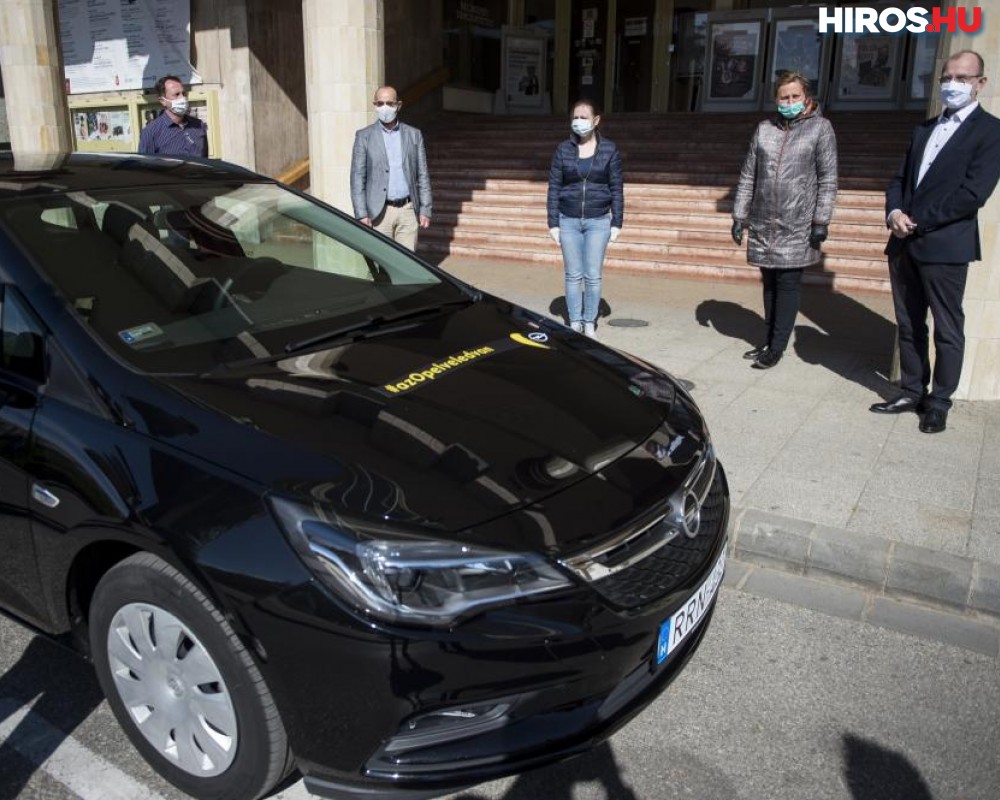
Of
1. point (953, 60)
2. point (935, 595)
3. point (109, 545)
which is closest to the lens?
point (109, 545)

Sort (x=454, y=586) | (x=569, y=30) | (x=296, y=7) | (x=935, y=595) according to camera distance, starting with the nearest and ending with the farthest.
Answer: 1. (x=454, y=586)
2. (x=935, y=595)
3. (x=296, y=7)
4. (x=569, y=30)

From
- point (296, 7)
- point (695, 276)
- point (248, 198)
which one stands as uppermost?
point (296, 7)

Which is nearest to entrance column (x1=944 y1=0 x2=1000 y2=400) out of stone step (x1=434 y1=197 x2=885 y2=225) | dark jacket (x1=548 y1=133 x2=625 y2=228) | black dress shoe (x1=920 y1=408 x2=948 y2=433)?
black dress shoe (x1=920 y1=408 x2=948 y2=433)

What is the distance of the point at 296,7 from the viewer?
47.5ft

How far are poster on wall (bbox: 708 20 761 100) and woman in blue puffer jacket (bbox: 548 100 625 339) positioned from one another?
1133 centimetres

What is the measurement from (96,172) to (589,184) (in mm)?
3937

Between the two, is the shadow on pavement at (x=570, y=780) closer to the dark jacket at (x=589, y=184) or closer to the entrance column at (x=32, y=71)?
the dark jacket at (x=589, y=184)

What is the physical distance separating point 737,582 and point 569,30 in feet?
56.9

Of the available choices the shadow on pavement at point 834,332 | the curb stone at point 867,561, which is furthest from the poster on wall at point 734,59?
the curb stone at point 867,561

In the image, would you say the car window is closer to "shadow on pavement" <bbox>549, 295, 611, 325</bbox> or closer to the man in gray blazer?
the man in gray blazer

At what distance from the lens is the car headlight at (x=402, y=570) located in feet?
6.70

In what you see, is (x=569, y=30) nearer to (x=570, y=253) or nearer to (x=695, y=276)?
(x=695, y=276)

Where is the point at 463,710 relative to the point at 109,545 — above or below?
below

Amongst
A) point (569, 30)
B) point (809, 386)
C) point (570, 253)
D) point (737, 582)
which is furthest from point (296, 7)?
point (737, 582)
